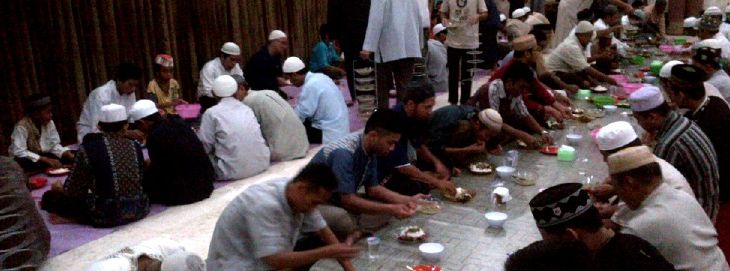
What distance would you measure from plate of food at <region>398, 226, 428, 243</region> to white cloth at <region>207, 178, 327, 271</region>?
77 centimetres

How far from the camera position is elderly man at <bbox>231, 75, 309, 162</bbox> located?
19.0ft

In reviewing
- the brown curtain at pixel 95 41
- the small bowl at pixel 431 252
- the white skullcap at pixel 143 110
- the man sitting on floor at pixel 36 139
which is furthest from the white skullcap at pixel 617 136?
the brown curtain at pixel 95 41

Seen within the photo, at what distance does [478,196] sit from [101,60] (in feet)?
15.1

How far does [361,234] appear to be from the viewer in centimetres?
361

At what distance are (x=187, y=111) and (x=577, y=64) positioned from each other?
13.9ft

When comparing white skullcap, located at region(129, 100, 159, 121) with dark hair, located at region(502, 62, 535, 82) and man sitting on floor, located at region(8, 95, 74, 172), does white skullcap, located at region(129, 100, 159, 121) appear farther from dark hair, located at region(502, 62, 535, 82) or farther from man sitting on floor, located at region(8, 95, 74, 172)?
dark hair, located at region(502, 62, 535, 82)

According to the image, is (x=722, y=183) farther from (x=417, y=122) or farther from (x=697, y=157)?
(x=417, y=122)

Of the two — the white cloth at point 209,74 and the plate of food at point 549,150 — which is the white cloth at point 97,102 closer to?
the white cloth at point 209,74

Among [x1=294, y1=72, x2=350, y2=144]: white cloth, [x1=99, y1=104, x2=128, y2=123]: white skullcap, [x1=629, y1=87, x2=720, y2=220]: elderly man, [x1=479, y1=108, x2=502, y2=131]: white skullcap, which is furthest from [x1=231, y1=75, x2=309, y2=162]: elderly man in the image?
[x1=629, y1=87, x2=720, y2=220]: elderly man

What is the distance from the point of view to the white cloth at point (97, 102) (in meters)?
6.06

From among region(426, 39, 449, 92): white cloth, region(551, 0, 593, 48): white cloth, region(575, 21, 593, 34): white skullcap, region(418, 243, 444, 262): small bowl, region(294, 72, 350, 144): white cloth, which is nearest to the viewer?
region(418, 243, 444, 262): small bowl

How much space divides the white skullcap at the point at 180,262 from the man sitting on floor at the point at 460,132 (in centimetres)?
245

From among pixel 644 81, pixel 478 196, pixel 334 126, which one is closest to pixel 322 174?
pixel 478 196

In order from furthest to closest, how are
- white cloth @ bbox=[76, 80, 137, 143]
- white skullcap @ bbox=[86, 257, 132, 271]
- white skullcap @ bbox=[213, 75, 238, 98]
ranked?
1. white cloth @ bbox=[76, 80, 137, 143]
2. white skullcap @ bbox=[213, 75, 238, 98]
3. white skullcap @ bbox=[86, 257, 132, 271]
